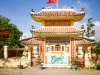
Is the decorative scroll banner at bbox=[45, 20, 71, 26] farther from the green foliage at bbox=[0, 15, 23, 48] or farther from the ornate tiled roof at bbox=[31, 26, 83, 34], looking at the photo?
the green foliage at bbox=[0, 15, 23, 48]

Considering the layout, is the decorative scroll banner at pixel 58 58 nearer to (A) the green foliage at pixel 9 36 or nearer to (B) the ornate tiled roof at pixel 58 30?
(B) the ornate tiled roof at pixel 58 30

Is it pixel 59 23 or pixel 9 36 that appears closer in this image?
pixel 59 23

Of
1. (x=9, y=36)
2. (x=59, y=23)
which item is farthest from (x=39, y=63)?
(x=9, y=36)

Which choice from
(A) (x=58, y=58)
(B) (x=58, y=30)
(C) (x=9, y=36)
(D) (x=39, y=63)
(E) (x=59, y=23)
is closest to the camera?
(D) (x=39, y=63)

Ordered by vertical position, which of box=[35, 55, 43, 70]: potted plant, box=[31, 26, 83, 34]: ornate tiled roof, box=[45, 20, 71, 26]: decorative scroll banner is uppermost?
box=[45, 20, 71, 26]: decorative scroll banner

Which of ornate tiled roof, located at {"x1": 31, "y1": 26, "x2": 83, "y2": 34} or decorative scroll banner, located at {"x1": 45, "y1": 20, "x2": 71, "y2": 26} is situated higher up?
decorative scroll banner, located at {"x1": 45, "y1": 20, "x2": 71, "y2": 26}

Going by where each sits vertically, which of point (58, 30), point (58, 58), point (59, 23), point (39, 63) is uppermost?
point (59, 23)

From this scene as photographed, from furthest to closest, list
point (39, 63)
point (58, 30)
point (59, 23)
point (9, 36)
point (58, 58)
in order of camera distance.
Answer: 1. point (9, 36)
2. point (59, 23)
3. point (58, 30)
4. point (58, 58)
5. point (39, 63)

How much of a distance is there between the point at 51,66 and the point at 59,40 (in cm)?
254

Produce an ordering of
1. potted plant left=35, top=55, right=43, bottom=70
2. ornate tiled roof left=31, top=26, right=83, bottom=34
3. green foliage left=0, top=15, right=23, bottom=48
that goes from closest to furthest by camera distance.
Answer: potted plant left=35, top=55, right=43, bottom=70
ornate tiled roof left=31, top=26, right=83, bottom=34
green foliage left=0, top=15, right=23, bottom=48

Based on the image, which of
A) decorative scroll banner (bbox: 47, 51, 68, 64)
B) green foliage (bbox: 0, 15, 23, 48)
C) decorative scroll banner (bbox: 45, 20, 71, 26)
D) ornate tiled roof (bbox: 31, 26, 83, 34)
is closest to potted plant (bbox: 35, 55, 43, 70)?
decorative scroll banner (bbox: 47, 51, 68, 64)

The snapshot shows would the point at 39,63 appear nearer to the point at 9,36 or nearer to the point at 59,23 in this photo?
the point at 59,23

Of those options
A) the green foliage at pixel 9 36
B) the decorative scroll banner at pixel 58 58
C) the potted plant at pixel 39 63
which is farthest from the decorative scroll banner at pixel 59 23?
the green foliage at pixel 9 36

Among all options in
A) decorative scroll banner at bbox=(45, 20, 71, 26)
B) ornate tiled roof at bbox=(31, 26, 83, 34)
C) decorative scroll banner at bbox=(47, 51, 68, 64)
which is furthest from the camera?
decorative scroll banner at bbox=(45, 20, 71, 26)
